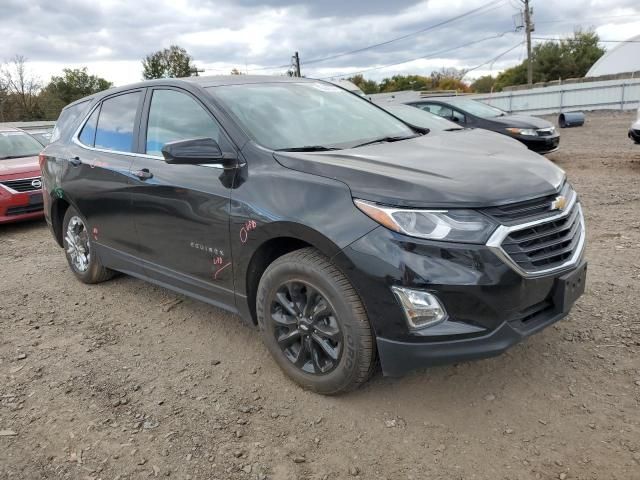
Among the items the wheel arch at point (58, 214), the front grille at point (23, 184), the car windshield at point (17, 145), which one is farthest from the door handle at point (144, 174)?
the car windshield at point (17, 145)

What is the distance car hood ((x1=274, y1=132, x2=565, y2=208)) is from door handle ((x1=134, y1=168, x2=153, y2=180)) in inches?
45.3

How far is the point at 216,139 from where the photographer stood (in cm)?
316

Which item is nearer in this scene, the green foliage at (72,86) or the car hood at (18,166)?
the car hood at (18,166)

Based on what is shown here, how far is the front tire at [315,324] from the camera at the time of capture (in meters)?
2.56

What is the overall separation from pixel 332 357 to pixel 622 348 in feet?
5.93

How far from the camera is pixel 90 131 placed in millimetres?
4480

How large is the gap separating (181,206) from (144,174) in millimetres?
512

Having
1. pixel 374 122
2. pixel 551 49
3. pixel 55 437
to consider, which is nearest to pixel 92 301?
pixel 55 437

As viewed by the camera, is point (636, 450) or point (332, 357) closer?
point (636, 450)

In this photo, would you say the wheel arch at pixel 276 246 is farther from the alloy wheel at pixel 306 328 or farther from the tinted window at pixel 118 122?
the tinted window at pixel 118 122

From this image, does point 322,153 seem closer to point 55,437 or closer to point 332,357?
point 332,357

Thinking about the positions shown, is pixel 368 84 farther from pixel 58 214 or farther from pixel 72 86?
pixel 58 214

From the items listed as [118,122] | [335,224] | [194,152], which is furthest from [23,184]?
[335,224]

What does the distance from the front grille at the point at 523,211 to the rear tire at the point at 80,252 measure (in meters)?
3.52
